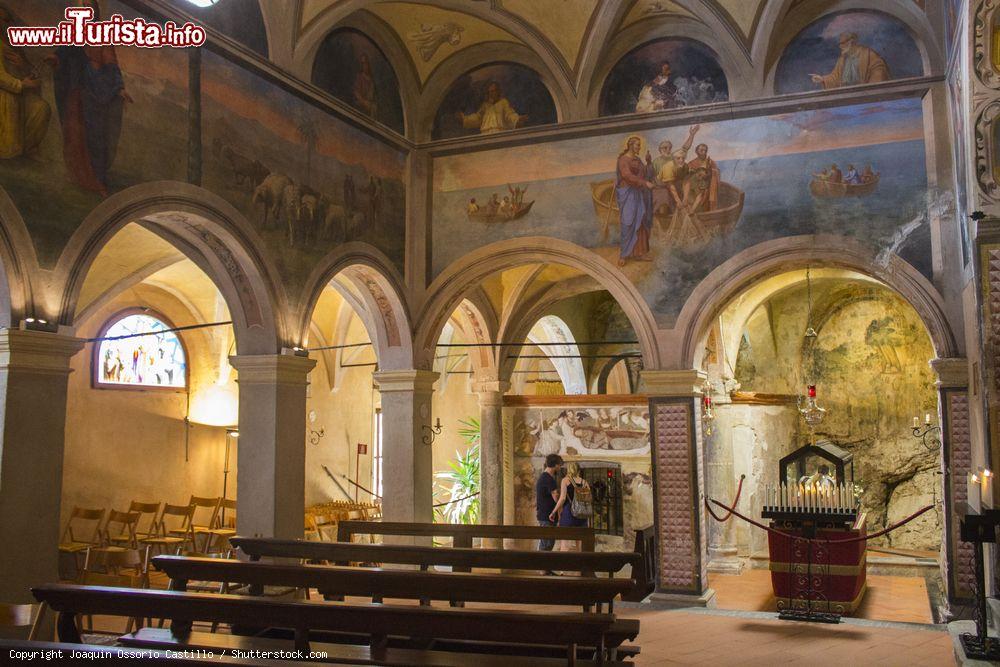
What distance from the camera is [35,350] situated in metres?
7.27

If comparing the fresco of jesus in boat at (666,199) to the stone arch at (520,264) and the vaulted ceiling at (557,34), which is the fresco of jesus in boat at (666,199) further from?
the vaulted ceiling at (557,34)

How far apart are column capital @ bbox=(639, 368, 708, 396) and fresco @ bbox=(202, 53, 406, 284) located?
13.0 feet

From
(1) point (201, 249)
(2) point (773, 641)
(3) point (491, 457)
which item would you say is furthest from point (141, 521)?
(2) point (773, 641)

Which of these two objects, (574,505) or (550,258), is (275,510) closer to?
(574,505)

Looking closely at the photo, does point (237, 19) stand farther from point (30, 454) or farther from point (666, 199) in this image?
point (666, 199)

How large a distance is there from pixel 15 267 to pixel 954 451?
995 cm

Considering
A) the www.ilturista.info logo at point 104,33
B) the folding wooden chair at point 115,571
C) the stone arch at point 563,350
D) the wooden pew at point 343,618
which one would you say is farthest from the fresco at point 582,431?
the wooden pew at point 343,618

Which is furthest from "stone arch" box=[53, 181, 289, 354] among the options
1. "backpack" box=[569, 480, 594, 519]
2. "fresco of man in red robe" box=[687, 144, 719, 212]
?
"fresco of man in red robe" box=[687, 144, 719, 212]

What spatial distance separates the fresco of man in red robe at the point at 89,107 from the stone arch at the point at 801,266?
23.2ft

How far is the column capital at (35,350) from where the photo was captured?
7.10 m

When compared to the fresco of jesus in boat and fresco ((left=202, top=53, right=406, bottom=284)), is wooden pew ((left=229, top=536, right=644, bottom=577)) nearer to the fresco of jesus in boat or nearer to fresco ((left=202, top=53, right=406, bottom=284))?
fresco ((left=202, top=53, right=406, bottom=284))

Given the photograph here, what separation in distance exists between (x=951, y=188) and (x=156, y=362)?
42.6 feet

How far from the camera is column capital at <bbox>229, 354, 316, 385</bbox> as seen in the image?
33.2 feet

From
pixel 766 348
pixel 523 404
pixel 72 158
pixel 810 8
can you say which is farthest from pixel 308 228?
pixel 766 348
